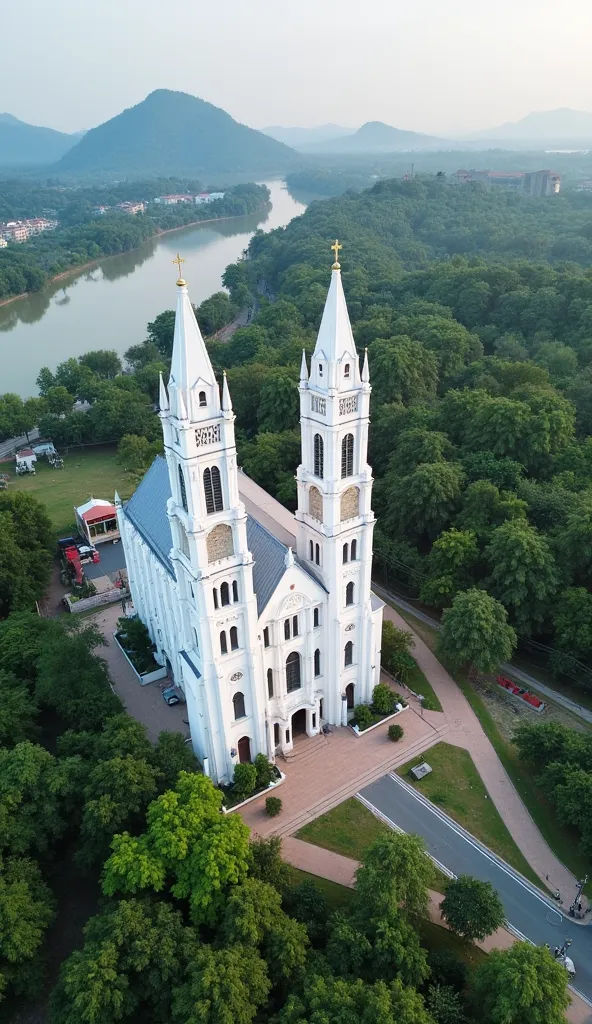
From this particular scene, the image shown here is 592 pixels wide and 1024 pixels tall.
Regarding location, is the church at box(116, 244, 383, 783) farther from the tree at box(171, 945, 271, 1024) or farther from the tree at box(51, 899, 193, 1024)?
the tree at box(171, 945, 271, 1024)

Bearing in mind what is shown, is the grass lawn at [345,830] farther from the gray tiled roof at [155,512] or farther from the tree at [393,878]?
the gray tiled roof at [155,512]

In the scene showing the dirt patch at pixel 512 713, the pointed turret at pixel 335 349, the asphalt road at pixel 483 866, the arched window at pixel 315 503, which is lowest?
the dirt patch at pixel 512 713

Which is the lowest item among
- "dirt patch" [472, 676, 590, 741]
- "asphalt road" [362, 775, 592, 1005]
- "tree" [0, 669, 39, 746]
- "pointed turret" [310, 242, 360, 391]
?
"dirt patch" [472, 676, 590, 741]

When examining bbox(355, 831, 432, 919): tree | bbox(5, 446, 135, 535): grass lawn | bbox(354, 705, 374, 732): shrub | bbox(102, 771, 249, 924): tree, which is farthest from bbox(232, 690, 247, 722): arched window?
bbox(5, 446, 135, 535): grass lawn

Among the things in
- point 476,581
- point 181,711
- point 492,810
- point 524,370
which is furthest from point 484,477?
point 181,711

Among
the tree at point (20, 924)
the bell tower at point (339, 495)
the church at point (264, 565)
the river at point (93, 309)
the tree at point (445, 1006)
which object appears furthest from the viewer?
the river at point (93, 309)

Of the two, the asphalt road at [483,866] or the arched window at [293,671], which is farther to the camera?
the arched window at [293,671]

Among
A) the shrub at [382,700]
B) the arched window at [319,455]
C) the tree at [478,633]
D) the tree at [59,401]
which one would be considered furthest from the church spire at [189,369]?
the tree at [59,401]

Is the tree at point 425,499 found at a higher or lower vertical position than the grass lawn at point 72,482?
higher
